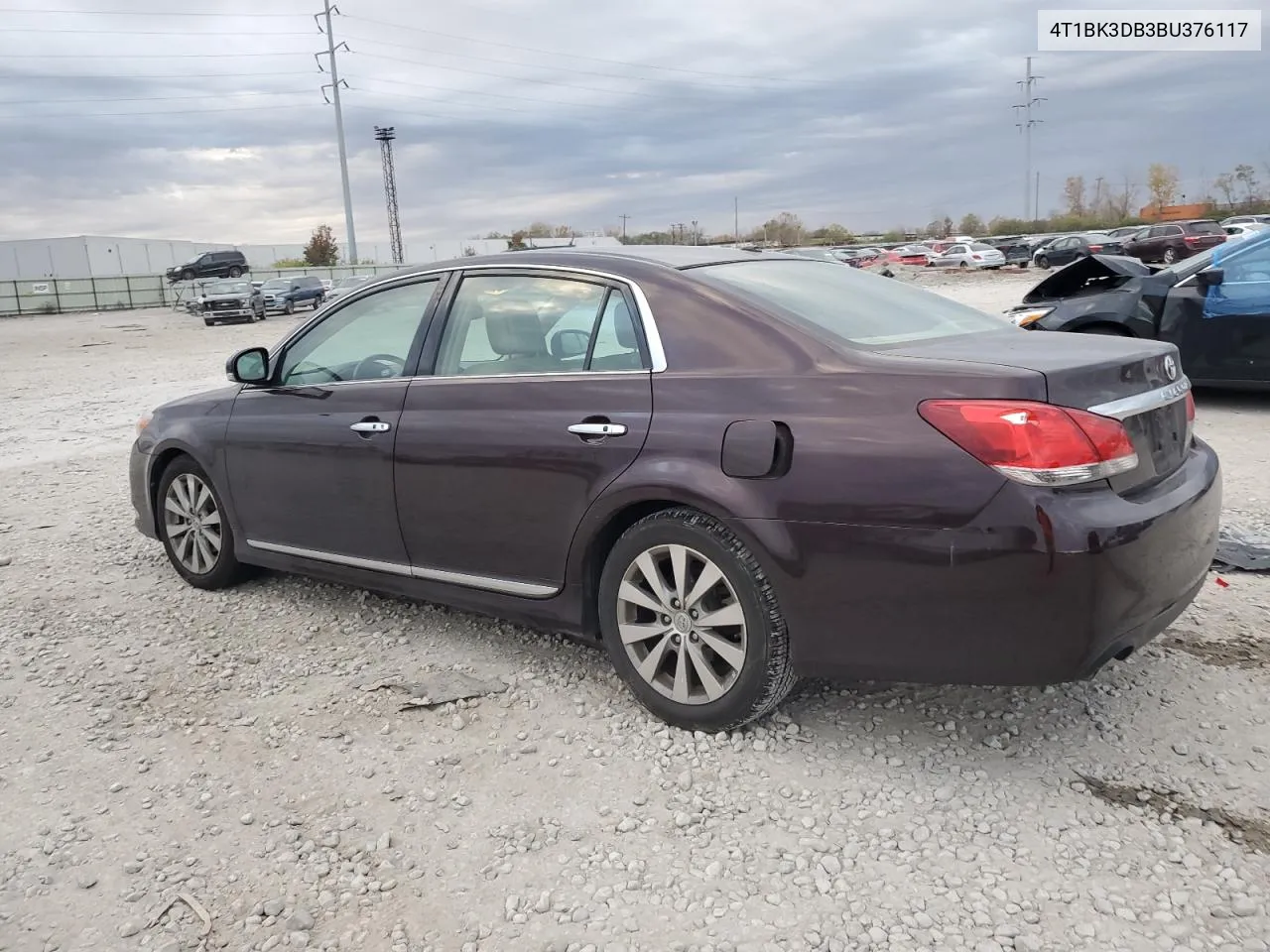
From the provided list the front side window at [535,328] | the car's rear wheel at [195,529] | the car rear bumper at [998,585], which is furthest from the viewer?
the car's rear wheel at [195,529]

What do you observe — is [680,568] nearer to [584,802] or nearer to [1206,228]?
[584,802]

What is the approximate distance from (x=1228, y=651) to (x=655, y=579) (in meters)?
2.27

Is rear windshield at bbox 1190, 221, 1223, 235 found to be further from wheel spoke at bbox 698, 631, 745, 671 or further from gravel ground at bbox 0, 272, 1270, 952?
wheel spoke at bbox 698, 631, 745, 671

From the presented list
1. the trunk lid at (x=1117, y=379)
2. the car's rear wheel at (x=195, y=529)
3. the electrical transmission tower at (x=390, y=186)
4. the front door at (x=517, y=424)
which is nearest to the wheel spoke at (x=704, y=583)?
the front door at (x=517, y=424)

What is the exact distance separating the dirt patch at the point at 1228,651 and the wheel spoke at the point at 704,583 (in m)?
1.94

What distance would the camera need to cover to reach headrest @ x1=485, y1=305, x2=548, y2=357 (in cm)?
381

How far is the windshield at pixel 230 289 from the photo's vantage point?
3691cm

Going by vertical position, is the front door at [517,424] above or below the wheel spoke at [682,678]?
above

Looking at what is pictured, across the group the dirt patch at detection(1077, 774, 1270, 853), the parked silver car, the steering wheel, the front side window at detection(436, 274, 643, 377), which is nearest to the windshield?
the parked silver car

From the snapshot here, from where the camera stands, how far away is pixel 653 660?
3.38 meters

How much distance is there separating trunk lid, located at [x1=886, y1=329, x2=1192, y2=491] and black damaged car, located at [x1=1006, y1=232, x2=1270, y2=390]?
16.9 feet

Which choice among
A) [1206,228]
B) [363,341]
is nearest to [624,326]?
[363,341]

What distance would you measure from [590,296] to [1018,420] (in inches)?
63.4

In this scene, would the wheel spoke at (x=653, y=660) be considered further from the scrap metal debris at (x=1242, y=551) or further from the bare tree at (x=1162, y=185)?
the bare tree at (x=1162, y=185)
